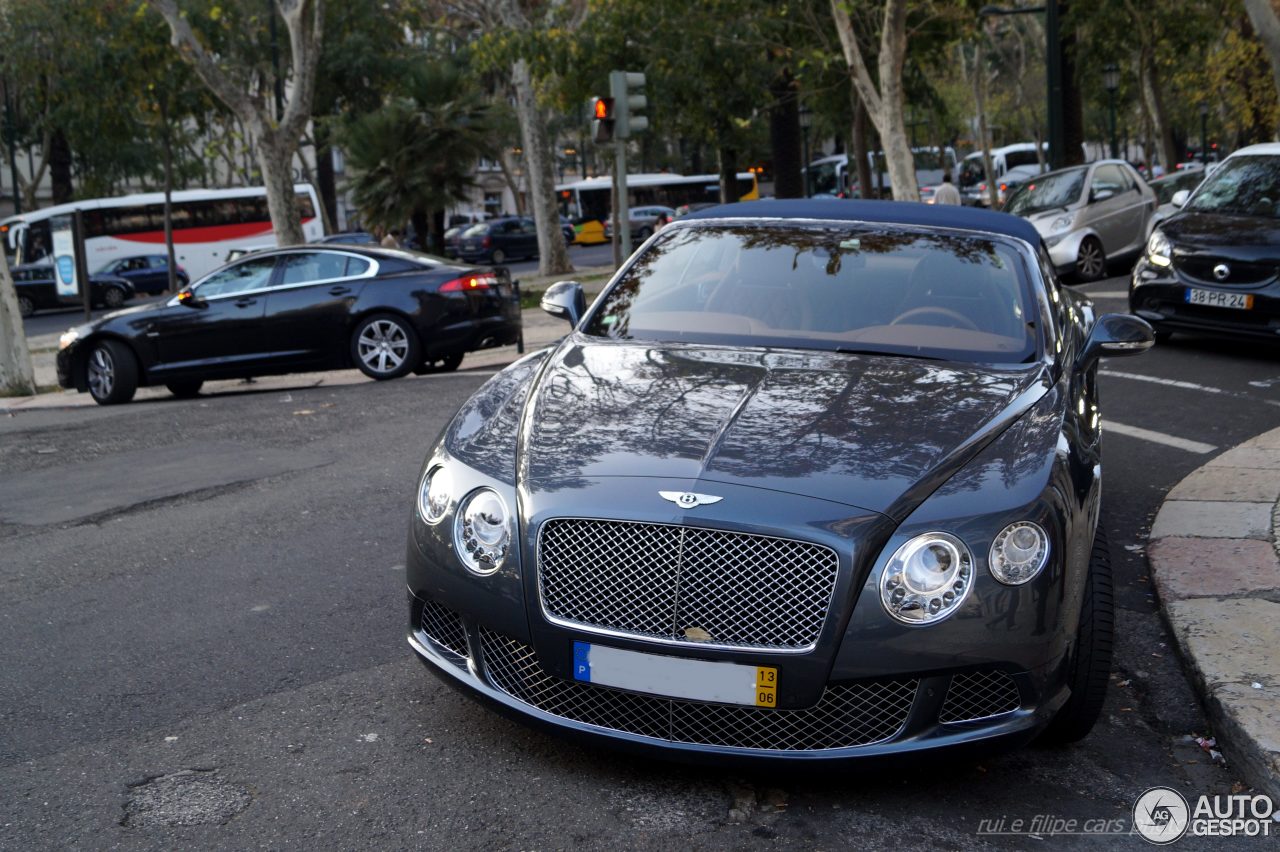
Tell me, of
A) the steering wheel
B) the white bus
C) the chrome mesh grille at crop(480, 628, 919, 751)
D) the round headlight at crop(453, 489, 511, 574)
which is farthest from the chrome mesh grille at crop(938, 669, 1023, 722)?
the white bus

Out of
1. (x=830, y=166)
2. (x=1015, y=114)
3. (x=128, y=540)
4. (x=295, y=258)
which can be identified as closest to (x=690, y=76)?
(x=295, y=258)

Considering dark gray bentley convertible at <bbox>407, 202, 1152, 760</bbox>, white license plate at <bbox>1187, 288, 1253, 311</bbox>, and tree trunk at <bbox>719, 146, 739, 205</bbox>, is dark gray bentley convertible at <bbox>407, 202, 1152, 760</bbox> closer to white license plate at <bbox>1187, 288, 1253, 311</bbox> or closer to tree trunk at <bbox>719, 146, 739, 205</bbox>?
white license plate at <bbox>1187, 288, 1253, 311</bbox>

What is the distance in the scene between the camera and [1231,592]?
17.0 ft

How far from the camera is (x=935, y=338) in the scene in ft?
16.2

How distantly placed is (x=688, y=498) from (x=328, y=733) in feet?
4.56

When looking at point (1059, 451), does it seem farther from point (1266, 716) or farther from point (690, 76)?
point (690, 76)

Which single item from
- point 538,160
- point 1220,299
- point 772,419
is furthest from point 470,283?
point 538,160

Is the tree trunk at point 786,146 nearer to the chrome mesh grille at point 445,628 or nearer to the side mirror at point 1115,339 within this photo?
the side mirror at point 1115,339

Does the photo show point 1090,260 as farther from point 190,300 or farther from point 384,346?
point 190,300

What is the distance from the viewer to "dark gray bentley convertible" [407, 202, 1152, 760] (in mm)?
3498

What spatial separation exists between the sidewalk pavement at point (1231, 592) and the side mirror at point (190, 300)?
32.2ft

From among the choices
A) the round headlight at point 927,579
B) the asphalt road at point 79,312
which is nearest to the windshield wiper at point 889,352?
the round headlight at point 927,579

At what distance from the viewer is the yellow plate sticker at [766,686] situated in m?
3.48

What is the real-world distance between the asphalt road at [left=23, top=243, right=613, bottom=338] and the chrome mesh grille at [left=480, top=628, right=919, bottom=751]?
19422 mm
